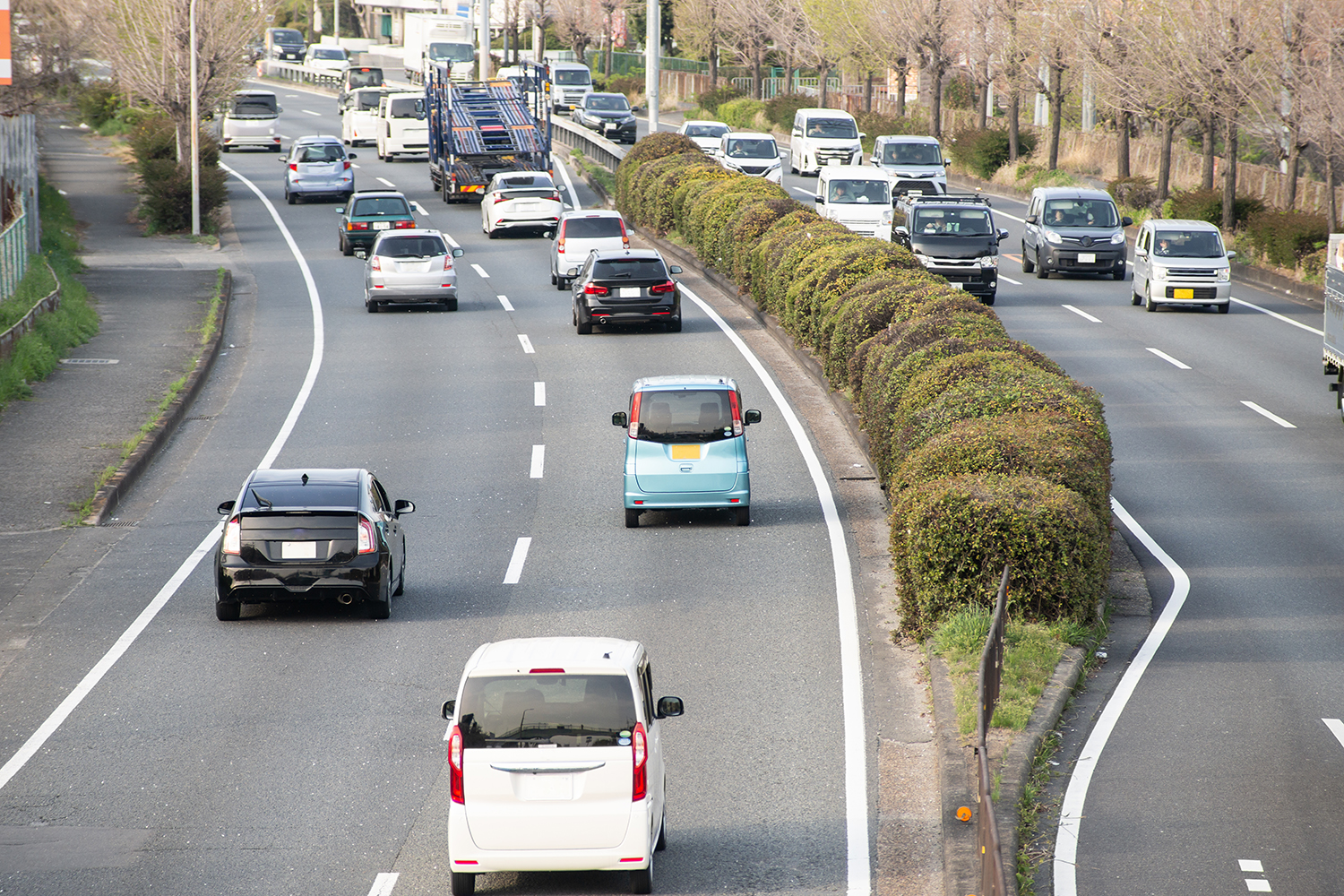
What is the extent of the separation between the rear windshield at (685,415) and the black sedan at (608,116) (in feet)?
170

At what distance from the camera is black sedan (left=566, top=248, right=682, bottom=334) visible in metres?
32.2

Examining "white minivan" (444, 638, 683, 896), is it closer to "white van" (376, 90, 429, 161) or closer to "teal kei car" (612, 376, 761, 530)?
"teal kei car" (612, 376, 761, 530)

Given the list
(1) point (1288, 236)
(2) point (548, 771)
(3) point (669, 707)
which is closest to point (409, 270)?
(1) point (1288, 236)

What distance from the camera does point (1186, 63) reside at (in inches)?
1789

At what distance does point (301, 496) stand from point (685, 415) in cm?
518

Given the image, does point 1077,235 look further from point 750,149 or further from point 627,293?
point 750,149

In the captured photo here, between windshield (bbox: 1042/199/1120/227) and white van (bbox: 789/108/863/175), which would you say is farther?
white van (bbox: 789/108/863/175)

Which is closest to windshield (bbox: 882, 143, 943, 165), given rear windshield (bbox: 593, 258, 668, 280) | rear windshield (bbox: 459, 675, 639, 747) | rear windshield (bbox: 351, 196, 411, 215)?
rear windshield (bbox: 351, 196, 411, 215)

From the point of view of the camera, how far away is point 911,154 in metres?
51.8

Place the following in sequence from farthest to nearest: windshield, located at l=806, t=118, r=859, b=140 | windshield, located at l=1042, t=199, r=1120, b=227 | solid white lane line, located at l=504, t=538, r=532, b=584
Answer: windshield, located at l=806, t=118, r=859, b=140
windshield, located at l=1042, t=199, r=1120, b=227
solid white lane line, located at l=504, t=538, r=532, b=584

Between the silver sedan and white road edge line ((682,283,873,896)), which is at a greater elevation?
the silver sedan

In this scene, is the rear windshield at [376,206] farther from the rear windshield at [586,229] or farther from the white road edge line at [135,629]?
the white road edge line at [135,629]

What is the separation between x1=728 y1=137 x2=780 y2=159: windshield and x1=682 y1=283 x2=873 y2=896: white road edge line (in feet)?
106

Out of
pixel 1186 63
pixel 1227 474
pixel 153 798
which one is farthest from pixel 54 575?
pixel 1186 63
